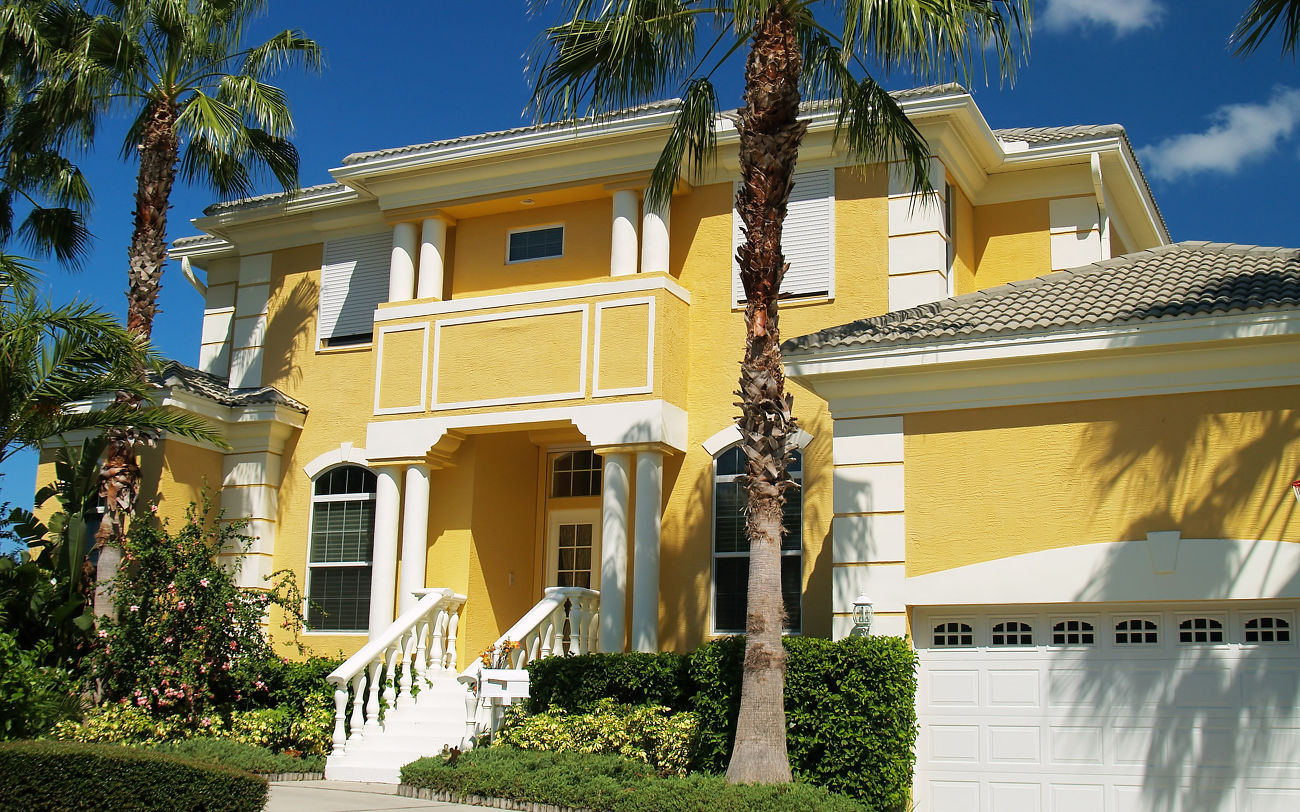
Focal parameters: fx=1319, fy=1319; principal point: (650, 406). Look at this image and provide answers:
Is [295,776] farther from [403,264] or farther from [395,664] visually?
[403,264]

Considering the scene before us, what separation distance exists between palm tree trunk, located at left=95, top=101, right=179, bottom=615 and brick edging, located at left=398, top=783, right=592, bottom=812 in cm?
574

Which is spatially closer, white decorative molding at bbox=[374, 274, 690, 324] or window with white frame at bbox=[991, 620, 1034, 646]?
window with white frame at bbox=[991, 620, 1034, 646]

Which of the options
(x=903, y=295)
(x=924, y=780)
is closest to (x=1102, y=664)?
(x=924, y=780)

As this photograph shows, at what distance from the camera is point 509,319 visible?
18.1 metres

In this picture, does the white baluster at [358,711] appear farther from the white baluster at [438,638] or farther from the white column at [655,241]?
the white column at [655,241]

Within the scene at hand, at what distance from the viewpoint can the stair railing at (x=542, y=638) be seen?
14820 mm

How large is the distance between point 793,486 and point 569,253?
7466mm

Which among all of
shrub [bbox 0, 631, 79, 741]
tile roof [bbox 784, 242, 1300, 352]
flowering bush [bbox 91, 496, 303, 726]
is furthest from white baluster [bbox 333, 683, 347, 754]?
tile roof [bbox 784, 242, 1300, 352]

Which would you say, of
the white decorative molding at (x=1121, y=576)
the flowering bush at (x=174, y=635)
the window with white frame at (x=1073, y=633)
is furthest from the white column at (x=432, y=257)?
the window with white frame at (x=1073, y=633)

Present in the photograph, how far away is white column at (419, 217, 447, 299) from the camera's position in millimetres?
19297

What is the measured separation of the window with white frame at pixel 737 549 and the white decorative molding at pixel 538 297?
2356 millimetres

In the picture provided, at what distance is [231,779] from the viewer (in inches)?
412

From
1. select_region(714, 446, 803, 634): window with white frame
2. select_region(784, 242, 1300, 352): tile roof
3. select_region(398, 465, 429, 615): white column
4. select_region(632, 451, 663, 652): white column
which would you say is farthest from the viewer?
select_region(398, 465, 429, 615): white column

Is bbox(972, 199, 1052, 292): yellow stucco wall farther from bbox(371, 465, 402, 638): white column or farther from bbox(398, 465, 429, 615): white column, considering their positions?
bbox(371, 465, 402, 638): white column
